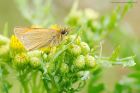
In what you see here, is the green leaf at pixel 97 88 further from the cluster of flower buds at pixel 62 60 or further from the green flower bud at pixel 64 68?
the green flower bud at pixel 64 68

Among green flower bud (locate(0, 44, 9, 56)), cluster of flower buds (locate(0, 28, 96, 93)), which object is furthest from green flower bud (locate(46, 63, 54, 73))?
green flower bud (locate(0, 44, 9, 56))

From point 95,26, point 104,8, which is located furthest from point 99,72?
point 104,8

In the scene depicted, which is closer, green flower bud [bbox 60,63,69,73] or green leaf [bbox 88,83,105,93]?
green flower bud [bbox 60,63,69,73]

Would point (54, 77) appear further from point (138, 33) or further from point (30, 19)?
point (138, 33)

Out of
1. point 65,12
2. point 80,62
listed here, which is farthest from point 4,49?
point 65,12

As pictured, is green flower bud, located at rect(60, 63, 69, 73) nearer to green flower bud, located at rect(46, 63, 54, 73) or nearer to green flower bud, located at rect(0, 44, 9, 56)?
green flower bud, located at rect(46, 63, 54, 73)

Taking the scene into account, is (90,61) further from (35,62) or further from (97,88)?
(97,88)

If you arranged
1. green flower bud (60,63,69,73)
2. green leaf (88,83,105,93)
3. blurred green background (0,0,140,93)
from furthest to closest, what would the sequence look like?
blurred green background (0,0,140,93) → green leaf (88,83,105,93) → green flower bud (60,63,69,73)

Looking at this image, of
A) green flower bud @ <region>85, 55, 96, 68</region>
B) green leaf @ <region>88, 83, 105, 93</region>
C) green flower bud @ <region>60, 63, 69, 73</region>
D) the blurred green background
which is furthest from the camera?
the blurred green background
